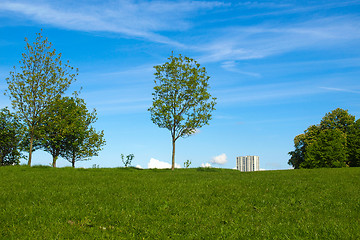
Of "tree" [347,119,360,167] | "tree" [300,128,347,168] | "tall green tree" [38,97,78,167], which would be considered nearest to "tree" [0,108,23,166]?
"tall green tree" [38,97,78,167]

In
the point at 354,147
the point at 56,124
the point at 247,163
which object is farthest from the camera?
the point at 247,163

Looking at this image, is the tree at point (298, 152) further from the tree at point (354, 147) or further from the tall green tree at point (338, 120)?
the tree at point (354, 147)

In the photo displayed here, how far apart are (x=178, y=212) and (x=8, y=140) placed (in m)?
46.4

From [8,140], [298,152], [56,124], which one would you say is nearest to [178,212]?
[56,124]

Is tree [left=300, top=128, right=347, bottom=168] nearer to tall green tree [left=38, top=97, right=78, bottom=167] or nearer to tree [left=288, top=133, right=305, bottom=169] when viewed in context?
tree [left=288, top=133, right=305, bottom=169]

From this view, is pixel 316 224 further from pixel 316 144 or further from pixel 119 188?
pixel 316 144

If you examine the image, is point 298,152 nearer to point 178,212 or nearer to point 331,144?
point 331,144

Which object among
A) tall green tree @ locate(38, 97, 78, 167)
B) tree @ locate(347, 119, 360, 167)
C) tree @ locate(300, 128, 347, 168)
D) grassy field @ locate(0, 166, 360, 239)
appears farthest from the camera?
tree @ locate(347, 119, 360, 167)

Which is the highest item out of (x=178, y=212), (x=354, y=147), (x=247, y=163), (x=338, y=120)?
(x=338, y=120)

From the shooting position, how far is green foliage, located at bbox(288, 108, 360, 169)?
5325cm

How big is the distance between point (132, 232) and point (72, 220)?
8.30ft

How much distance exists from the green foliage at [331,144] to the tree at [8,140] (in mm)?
49294

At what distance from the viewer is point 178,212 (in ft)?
41.0

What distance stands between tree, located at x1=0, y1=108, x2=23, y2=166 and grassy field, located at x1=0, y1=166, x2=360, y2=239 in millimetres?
35643
